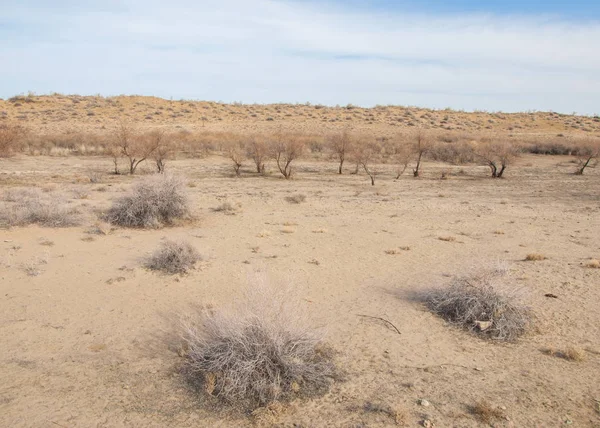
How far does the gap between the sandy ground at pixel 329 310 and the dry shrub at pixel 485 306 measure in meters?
0.23

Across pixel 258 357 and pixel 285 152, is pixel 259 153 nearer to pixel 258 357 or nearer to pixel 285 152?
pixel 285 152

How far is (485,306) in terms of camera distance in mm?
6785

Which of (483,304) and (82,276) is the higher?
(483,304)

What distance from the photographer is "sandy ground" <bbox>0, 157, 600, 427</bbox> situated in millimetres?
4824

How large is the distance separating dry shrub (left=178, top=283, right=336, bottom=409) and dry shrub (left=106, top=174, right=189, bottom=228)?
7.12 meters

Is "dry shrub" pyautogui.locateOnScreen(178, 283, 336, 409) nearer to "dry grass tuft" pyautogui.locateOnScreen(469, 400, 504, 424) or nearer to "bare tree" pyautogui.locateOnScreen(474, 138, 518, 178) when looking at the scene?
"dry grass tuft" pyautogui.locateOnScreen(469, 400, 504, 424)

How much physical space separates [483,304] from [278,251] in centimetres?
466

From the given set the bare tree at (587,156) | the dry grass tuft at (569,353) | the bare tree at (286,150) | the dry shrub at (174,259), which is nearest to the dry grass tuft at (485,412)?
the dry grass tuft at (569,353)

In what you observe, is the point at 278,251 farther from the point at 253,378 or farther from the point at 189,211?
the point at 253,378

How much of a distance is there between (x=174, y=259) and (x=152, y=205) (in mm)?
3929

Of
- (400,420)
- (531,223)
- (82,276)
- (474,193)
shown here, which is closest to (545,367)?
(400,420)

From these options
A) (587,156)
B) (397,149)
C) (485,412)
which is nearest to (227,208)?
(485,412)

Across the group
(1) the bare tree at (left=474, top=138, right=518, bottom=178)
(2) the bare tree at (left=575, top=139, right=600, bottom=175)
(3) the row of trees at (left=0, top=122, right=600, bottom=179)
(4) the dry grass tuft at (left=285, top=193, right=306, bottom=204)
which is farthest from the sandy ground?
(2) the bare tree at (left=575, top=139, right=600, bottom=175)

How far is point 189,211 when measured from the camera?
1290cm
